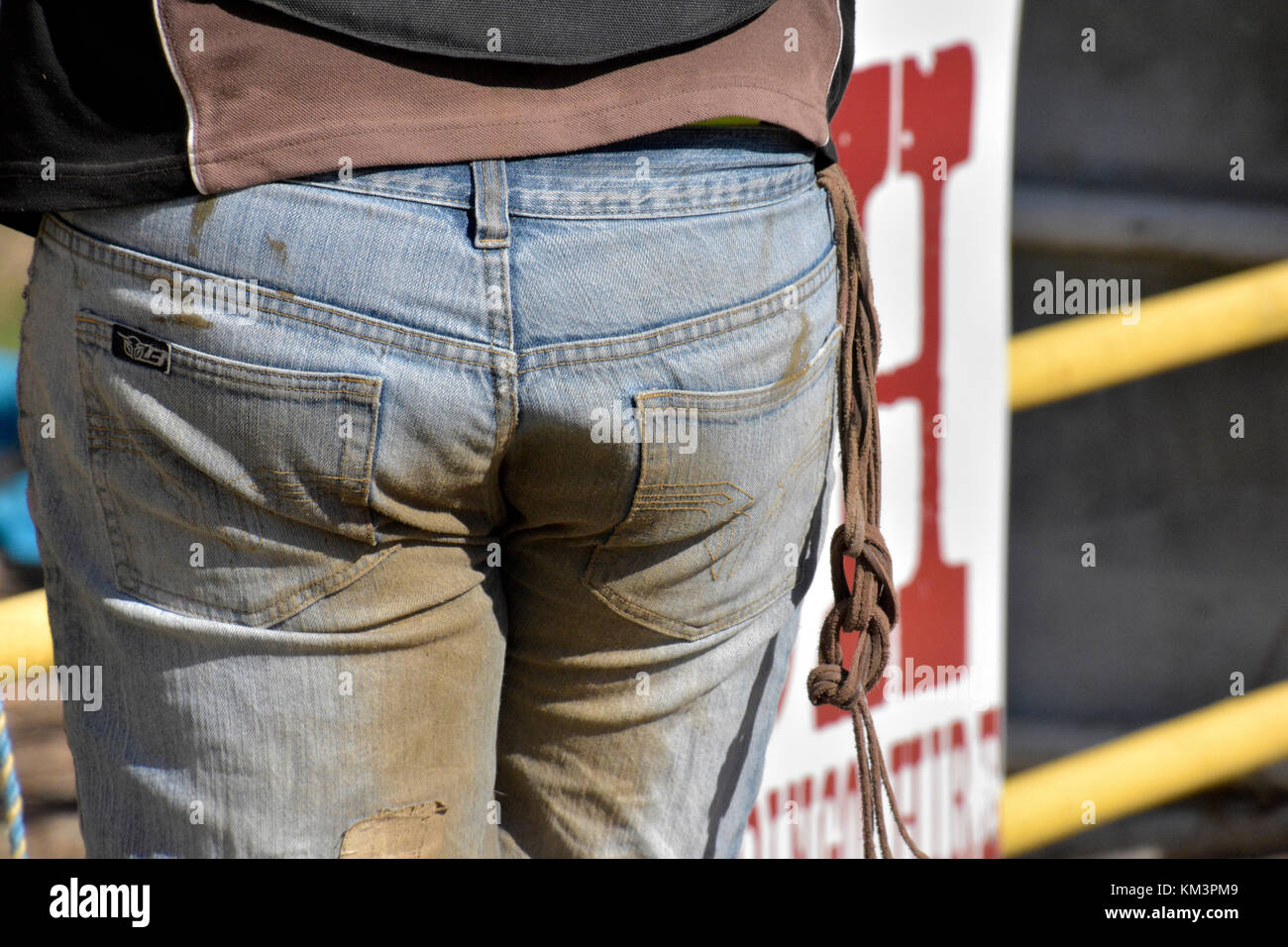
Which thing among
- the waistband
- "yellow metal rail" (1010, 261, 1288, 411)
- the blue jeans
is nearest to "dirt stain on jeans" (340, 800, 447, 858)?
the blue jeans

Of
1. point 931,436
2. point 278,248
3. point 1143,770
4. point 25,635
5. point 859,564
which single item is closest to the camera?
point 278,248

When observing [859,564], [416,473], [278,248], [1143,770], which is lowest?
[1143,770]

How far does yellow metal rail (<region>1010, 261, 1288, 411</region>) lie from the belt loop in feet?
3.34

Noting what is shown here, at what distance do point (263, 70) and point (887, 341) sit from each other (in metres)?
0.96

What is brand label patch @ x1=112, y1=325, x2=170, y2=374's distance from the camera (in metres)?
0.65

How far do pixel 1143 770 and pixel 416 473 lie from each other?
141 centimetres

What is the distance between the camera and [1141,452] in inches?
73.2

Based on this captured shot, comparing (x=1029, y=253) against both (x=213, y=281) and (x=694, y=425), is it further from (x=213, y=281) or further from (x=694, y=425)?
(x=213, y=281)

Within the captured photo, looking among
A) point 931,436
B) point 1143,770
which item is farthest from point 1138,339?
point 1143,770

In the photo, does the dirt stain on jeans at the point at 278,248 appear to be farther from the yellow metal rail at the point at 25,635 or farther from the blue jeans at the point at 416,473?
the yellow metal rail at the point at 25,635

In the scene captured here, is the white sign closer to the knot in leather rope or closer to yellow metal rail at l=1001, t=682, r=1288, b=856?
yellow metal rail at l=1001, t=682, r=1288, b=856

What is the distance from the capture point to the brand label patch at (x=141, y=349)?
0.65 m

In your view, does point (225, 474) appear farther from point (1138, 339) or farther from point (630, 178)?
point (1138, 339)

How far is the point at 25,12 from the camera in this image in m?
0.64
